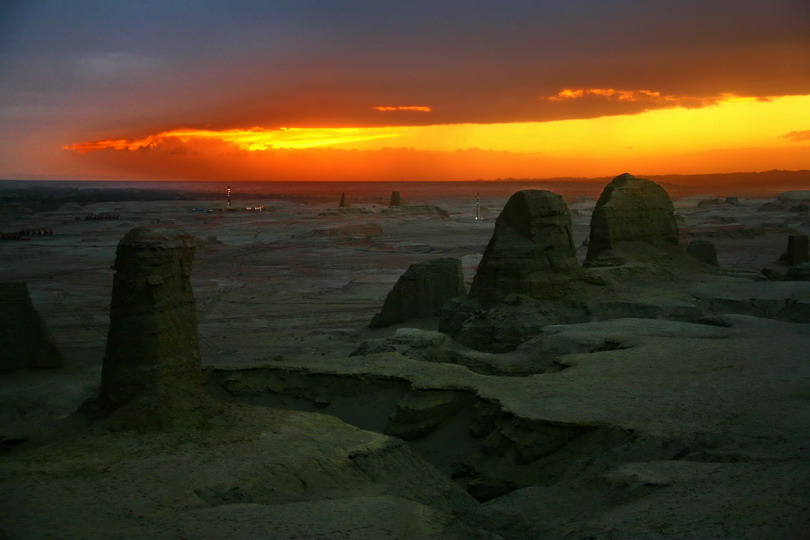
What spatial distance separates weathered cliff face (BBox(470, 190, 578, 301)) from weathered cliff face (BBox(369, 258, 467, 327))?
3.28 meters

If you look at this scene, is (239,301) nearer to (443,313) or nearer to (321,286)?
(321,286)

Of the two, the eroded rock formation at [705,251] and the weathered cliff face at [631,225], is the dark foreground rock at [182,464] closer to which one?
the weathered cliff face at [631,225]

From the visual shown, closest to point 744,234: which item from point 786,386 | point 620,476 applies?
point 786,386

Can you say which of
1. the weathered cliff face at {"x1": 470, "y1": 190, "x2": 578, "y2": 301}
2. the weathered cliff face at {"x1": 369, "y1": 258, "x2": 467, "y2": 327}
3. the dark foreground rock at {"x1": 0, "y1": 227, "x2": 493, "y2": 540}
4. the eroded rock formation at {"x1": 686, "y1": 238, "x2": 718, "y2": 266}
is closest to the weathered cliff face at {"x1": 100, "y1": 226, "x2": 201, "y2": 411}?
the dark foreground rock at {"x1": 0, "y1": 227, "x2": 493, "y2": 540}

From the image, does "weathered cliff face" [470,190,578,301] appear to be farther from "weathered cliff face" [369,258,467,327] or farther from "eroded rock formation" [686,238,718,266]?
"eroded rock formation" [686,238,718,266]

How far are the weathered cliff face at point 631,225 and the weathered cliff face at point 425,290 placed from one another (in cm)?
335

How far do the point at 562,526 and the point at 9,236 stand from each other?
49.3 meters

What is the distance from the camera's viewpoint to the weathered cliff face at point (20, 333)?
49.6ft

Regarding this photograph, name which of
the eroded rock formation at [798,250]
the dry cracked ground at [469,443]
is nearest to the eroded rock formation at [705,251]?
the eroded rock formation at [798,250]

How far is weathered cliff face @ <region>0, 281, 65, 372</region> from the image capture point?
1512 centimetres

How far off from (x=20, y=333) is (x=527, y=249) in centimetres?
1023

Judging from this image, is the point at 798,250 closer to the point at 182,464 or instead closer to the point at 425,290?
the point at 425,290

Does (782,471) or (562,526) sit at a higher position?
(782,471)

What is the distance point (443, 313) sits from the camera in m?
16.5
